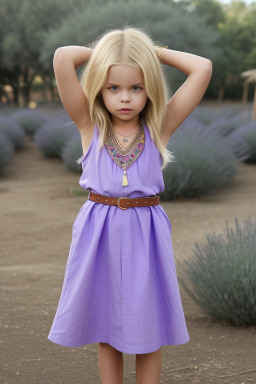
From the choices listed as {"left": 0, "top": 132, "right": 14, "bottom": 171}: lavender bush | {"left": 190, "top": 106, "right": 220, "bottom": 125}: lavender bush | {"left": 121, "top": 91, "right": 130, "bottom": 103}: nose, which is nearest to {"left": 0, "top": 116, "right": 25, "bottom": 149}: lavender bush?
{"left": 0, "top": 132, "right": 14, "bottom": 171}: lavender bush

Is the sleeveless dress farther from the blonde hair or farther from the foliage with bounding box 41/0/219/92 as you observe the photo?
the foliage with bounding box 41/0/219/92

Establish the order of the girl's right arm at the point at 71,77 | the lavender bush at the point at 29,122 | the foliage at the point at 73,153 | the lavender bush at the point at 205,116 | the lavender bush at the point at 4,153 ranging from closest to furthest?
1. the girl's right arm at the point at 71,77
2. the foliage at the point at 73,153
3. the lavender bush at the point at 4,153
4. the lavender bush at the point at 205,116
5. the lavender bush at the point at 29,122

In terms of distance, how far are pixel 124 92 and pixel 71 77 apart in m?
0.25

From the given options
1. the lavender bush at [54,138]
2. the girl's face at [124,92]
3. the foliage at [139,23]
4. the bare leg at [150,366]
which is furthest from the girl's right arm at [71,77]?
the foliage at [139,23]

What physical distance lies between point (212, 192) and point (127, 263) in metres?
8.81

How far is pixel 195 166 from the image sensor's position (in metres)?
11.1

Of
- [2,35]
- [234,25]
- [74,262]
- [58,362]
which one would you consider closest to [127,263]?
[74,262]

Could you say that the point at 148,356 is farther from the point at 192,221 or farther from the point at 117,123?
the point at 192,221

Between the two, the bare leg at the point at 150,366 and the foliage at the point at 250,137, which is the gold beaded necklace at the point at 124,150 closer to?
the bare leg at the point at 150,366

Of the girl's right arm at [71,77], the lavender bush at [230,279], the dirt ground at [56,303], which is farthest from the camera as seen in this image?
the lavender bush at [230,279]

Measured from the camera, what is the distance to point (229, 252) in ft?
15.1

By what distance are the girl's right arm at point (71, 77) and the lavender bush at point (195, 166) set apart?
7599mm

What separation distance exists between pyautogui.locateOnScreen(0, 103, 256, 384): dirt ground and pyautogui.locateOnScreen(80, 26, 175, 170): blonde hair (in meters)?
1.56

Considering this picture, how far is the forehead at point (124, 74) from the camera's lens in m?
2.69
